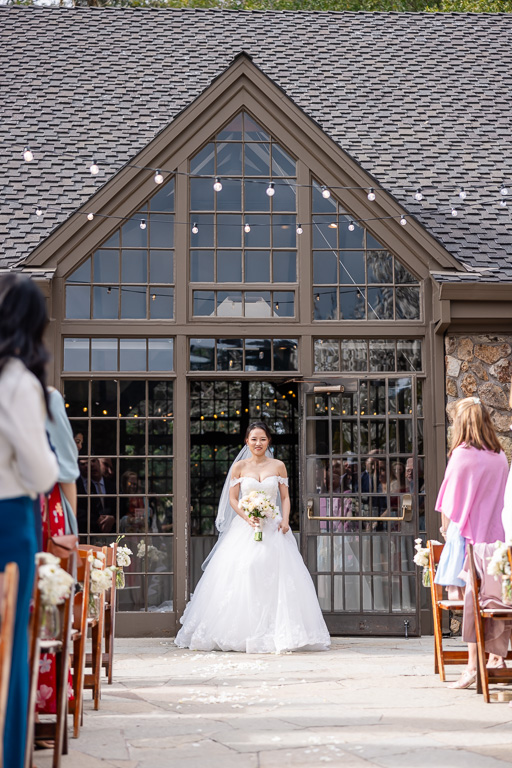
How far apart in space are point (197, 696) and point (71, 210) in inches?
229

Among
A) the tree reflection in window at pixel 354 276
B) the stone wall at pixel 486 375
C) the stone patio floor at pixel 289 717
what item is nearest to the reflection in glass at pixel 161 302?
the tree reflection in window at pixel 354 276

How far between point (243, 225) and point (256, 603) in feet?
12.4

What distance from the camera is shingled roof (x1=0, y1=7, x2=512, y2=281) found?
1057cm

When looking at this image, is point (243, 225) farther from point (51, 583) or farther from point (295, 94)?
point (51, 583)

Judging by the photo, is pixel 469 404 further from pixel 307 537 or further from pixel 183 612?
pixel 183 612

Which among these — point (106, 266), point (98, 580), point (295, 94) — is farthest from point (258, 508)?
point (295, 94)

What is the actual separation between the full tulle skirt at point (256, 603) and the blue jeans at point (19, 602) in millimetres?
4988

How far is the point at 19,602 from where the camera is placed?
358 cm

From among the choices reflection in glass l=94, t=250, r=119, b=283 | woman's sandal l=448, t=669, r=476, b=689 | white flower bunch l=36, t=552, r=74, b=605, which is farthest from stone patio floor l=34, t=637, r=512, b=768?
reflection in glass l=94, t=250, r=119, b=283

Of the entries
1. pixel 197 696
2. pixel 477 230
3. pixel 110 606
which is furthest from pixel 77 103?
pixel 197 696

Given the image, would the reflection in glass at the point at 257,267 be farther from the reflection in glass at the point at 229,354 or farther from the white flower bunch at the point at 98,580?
the white flower bunch at the point at 98,580

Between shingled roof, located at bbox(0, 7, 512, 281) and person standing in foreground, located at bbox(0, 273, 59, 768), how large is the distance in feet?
20.9

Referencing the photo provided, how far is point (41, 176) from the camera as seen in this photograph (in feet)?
35.7

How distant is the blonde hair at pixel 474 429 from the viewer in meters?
6.51
